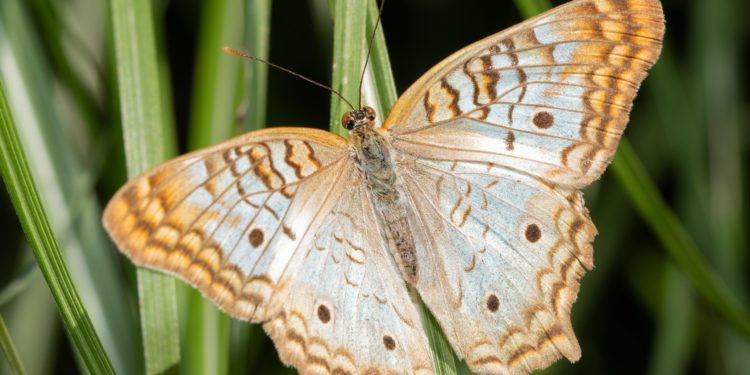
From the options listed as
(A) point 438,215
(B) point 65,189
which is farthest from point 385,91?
(B) point 65,189

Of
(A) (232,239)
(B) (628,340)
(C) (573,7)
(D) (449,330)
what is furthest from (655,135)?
(A) (232,239)

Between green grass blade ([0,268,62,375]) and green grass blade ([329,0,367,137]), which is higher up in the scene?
green grass blade ([329,0,367,137])

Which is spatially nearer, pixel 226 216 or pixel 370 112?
pixel 226 216

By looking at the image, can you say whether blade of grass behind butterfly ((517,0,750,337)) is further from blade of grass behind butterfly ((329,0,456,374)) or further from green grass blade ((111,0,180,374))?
green grass blade ((111,0,180,374))

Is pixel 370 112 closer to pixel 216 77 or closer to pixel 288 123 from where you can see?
pixel 216 77

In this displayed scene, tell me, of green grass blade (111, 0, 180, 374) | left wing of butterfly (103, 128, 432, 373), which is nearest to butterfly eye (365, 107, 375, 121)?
left wing of butterfly (103, 128, 432, 373)
